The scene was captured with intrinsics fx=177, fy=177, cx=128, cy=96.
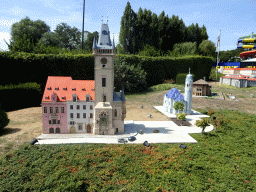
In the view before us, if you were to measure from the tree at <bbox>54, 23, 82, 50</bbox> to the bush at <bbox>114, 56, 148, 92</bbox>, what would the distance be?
107 feet

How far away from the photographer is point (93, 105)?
85.3 feet

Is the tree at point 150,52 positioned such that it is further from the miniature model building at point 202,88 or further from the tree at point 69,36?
the tree at point 69,36

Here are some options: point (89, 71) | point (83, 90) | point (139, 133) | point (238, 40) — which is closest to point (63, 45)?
point (89, 71)

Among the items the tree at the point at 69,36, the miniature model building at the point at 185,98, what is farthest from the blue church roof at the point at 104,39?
the tree at the point at 69,36

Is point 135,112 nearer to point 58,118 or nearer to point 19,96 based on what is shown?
point 58,118

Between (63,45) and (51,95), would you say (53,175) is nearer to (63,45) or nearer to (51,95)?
(51,95)

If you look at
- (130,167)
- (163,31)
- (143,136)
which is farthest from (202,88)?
(163,31)

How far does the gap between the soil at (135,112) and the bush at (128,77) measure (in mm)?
4972

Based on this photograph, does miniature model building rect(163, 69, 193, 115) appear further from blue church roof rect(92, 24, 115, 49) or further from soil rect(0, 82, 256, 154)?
blue church roof rect(92, 24, 115, 49)

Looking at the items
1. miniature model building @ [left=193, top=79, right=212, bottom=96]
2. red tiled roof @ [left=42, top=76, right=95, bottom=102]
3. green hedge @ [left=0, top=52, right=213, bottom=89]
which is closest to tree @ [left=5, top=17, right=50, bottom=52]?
green hedge @ [left=0, top=52, right=213, bottom=89]

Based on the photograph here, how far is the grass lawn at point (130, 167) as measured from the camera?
15891 millimetres

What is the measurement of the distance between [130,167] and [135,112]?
20.7 meters

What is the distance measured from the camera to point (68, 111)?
25.8 meters

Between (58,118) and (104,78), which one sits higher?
(104,78)
